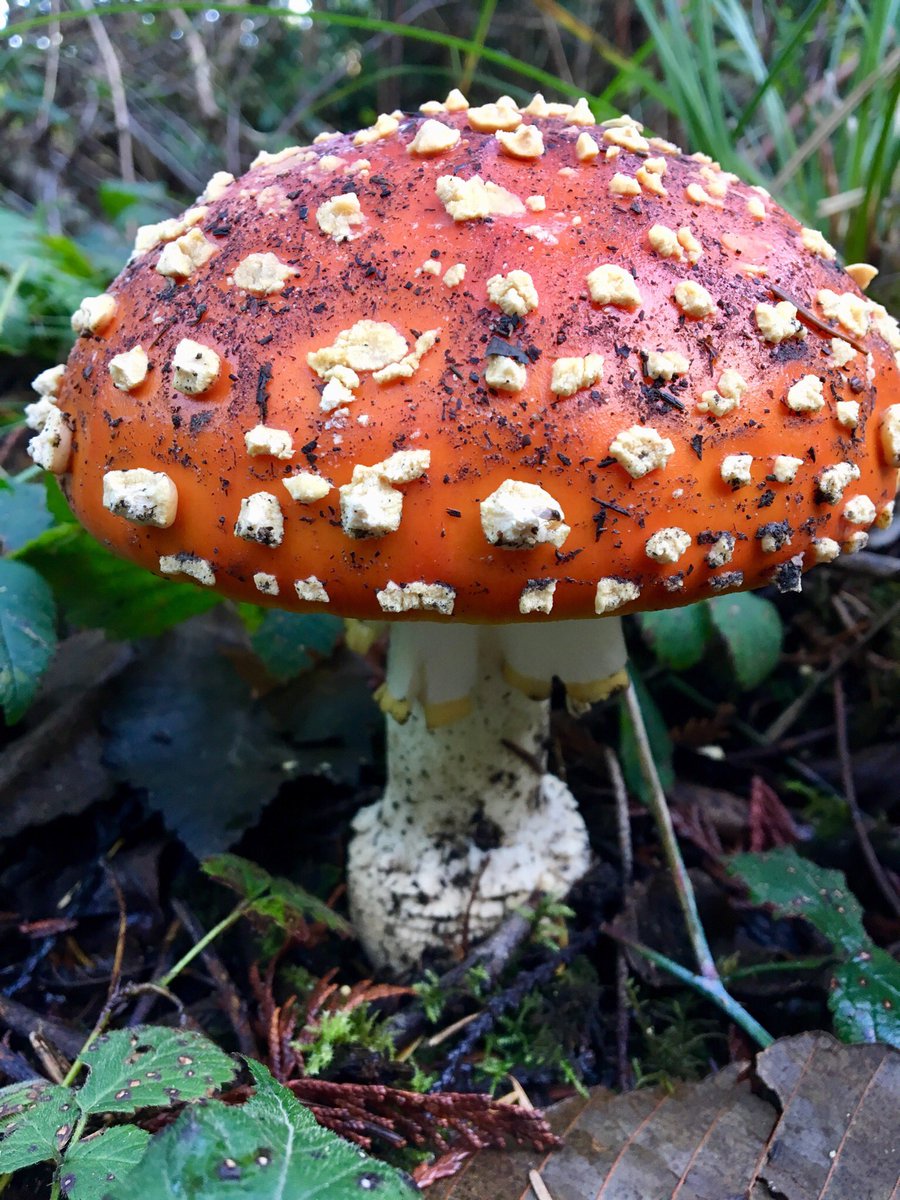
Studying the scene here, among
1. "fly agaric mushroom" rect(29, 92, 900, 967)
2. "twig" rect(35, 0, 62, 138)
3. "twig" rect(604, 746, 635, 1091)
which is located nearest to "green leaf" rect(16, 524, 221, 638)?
"fly agaric mushroom" rect(29, 92, 900, 967)

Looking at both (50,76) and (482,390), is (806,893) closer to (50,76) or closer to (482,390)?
(482,390)

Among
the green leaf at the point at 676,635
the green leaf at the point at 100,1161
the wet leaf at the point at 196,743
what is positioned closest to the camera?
the green leaf at the point at 100,1161

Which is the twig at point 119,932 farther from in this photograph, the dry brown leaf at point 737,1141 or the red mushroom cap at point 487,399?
the red mushroom cap at point 487,399

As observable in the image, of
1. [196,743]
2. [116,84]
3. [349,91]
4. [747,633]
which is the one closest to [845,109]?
[747,633]

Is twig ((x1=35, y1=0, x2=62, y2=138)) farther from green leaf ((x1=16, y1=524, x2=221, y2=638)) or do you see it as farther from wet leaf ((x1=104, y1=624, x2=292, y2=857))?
wet leaf ((x1=104, y1=624, x2=292, y2=857))

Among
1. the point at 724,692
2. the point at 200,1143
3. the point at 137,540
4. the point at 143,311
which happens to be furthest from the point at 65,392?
the point at 724,692

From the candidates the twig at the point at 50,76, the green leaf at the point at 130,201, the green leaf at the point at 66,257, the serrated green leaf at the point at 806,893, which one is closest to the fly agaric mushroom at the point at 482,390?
the serrated green leaf at the point at 806,893
